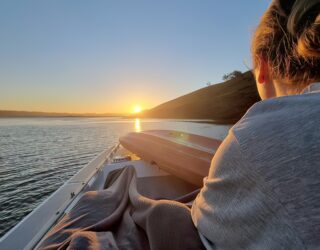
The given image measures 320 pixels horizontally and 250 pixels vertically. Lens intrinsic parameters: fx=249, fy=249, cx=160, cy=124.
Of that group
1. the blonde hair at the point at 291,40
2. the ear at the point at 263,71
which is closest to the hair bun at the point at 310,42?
the blonde hair at the point at 291,40

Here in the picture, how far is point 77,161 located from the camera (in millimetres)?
11992

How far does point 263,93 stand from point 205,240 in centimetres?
62

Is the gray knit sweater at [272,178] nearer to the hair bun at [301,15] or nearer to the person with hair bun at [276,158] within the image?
the person with hair bun at [276,158]

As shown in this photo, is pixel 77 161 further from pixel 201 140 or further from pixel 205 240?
pixel 205 240

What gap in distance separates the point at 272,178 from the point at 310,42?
49cm

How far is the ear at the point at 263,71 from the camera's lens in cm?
97

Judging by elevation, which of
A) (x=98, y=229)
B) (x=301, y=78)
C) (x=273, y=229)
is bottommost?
(x=98, y=229)

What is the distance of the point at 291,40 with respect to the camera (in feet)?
2.81

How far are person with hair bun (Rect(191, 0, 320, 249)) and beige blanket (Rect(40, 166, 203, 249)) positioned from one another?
0.12 meters

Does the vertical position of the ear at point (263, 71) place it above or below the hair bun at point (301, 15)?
below

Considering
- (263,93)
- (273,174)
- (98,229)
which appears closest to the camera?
(273,174)

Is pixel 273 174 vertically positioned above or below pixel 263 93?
A: below

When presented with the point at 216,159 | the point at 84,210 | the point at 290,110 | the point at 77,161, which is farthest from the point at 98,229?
the point at 77,161

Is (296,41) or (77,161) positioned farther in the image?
(77,161)
